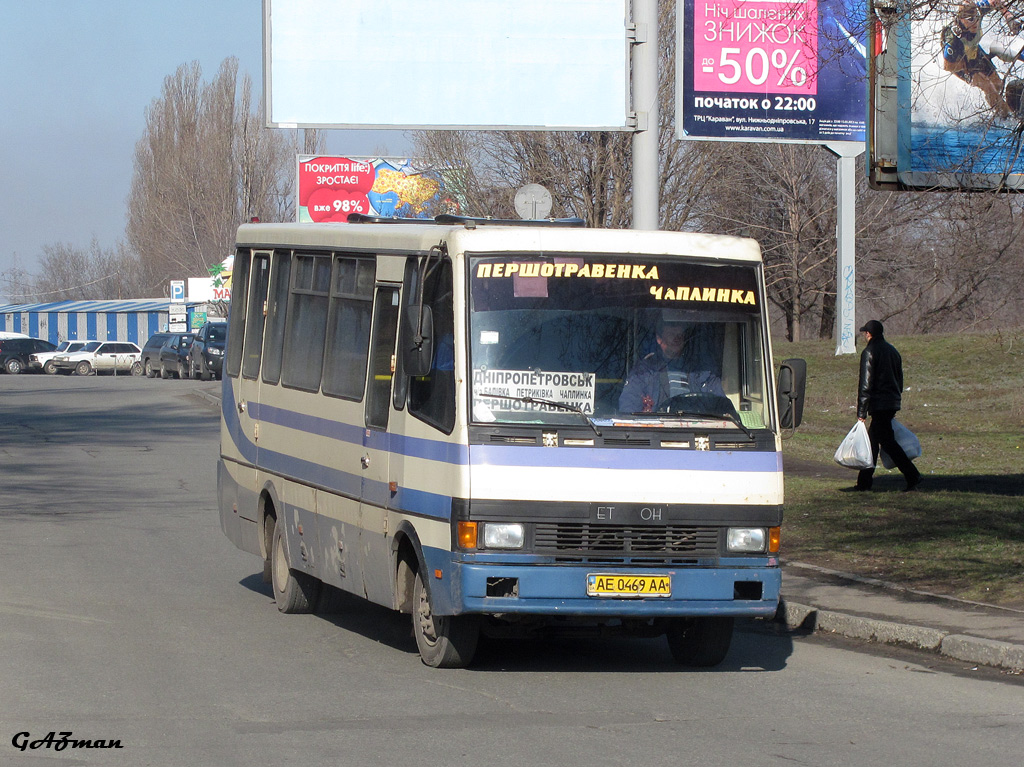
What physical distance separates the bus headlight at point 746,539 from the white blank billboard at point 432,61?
8.74 m

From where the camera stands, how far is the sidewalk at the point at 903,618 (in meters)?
8.91

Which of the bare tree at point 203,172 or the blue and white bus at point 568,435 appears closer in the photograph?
the blue and white bus at point 568,435

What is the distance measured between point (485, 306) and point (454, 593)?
1.59 m

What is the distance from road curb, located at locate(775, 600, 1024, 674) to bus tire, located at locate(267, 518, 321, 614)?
334 centimetres

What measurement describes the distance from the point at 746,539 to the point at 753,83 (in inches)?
583

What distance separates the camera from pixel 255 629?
9891 mm

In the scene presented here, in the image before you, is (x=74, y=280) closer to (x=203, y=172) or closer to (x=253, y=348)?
(x=203, y=172)

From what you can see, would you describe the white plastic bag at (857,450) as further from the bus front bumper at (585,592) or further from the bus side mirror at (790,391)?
the bus front bumper at (585,592)

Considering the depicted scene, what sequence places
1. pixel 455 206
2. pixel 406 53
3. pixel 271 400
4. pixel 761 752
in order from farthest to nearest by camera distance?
pixel 455 206
pixel 406 53
pixel 271 400
pixel 761 752

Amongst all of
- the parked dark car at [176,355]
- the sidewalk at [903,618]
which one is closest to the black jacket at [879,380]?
the sidewalk at [903,618]

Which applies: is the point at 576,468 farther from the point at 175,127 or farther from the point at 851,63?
the point at 175,127

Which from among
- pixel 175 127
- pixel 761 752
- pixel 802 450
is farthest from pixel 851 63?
pixel 175 127

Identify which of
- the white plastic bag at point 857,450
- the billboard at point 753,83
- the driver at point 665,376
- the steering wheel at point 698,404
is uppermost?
the billboard at point 753,83

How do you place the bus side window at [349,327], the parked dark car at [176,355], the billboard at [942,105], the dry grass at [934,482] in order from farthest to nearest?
the parked dark car at [176,355] < the billboard at [942,105] < the dry grass at [934,482] < the bus side window at [349,327]
